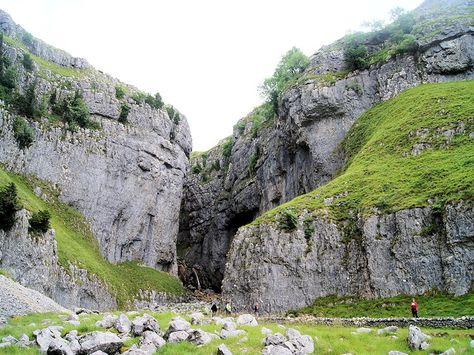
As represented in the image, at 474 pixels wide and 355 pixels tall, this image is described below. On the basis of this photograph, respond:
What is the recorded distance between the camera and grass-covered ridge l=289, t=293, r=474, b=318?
29.8m

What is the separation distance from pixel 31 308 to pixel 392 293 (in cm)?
2800

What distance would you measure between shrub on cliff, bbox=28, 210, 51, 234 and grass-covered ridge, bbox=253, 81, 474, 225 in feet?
81.3

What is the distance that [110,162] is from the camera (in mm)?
81562

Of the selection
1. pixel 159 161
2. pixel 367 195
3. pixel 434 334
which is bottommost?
pixel 434 334

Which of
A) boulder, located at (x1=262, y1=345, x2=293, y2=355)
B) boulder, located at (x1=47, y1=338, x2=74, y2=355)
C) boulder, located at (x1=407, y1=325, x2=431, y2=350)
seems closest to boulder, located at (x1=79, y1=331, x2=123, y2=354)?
boulder, located at (x1=47, y1=338, x2=74, y2=355)

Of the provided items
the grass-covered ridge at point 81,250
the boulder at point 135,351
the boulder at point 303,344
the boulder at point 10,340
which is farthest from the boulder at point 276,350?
the grass-covered ridge at point 81,250

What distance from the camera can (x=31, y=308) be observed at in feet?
94.2

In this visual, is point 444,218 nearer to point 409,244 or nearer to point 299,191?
point 409,244

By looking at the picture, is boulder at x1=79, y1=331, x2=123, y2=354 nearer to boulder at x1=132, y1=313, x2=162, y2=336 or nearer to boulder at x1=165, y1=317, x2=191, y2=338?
boulder at x1=132, y1=313, x2=162, y2=336

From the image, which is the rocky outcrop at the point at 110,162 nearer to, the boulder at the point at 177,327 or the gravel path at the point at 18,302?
the gravel path at the point at 18,302

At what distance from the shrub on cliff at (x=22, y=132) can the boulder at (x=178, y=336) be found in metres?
58.8

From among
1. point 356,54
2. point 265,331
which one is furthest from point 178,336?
point 356,54

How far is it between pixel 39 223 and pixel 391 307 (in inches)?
1530

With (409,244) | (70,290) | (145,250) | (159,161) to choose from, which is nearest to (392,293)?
(409,244)
